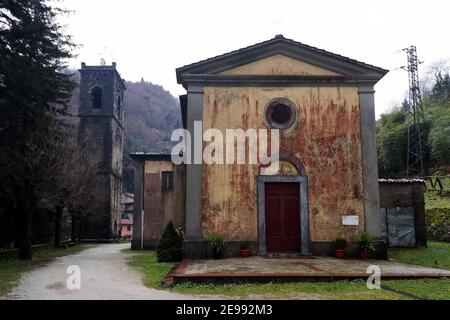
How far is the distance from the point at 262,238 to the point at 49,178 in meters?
8.91

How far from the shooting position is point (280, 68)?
50.5 feet

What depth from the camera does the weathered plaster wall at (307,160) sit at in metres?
14.4

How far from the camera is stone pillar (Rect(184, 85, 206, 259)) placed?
45.7 ft

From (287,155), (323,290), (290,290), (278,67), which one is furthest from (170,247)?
(278,67)

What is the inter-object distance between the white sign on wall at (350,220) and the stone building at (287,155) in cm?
3

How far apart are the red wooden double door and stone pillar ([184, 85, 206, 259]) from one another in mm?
2279

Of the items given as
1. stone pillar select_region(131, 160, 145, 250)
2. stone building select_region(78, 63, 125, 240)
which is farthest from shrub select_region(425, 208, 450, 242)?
stone building select_region(78, 63, 125, 240)

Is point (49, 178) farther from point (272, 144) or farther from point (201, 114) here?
point (272, 144)

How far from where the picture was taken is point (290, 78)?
15.2 metres

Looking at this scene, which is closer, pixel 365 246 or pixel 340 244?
pixel 365 246

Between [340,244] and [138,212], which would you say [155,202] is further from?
[340,244]

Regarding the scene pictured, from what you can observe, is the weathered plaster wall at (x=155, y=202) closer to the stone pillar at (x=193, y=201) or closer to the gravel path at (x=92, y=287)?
the stone pillar at (x=193, y=201)

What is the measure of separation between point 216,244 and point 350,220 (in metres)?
4.60
